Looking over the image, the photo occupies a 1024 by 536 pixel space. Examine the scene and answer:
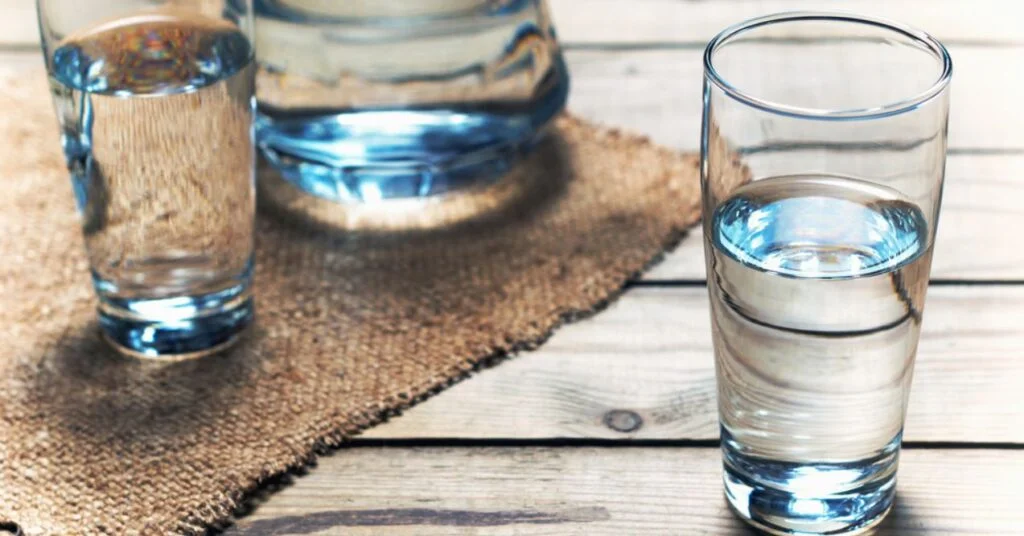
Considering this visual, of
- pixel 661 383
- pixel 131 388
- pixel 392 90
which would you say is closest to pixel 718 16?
pixel 392 90

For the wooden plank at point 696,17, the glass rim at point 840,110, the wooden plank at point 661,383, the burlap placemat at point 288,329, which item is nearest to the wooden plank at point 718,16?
the wooden plank at point 696,17

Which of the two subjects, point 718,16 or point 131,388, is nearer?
point 131,388

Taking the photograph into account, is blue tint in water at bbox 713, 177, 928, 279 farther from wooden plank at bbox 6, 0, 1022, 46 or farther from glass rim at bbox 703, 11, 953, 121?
wooden plank at bbox 6, 0, 1022, 46

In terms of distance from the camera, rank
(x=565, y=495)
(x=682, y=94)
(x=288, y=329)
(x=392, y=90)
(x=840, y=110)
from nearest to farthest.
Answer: (x=840, y=110)
(x=565, y=495)
(x=288, y=329)
(x=392, y=90)
(x=682, y=94)

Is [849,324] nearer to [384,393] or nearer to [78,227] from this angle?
[384,393]

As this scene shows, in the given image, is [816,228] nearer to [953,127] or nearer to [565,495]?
[565,495]

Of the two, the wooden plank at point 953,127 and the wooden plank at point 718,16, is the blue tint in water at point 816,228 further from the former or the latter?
the wooden plank at point 718,16
